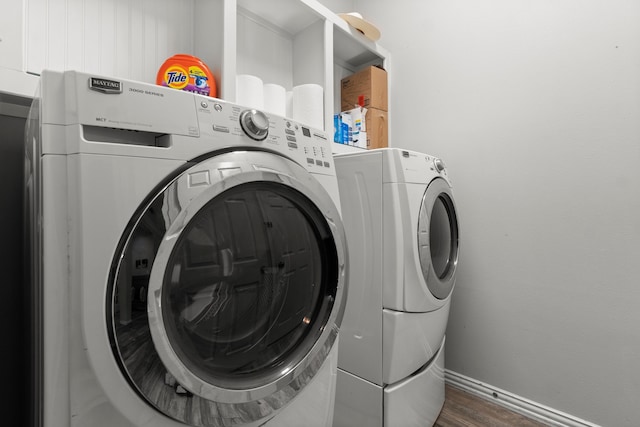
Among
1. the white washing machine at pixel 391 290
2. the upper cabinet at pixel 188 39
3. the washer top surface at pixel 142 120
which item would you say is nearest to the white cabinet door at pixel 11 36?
the upper cabinet at pixel 188 39

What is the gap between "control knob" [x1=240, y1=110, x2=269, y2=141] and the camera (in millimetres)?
670

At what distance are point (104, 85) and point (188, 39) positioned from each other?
102 cm

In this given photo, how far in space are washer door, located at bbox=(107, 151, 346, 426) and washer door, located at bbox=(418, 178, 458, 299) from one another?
501 mm

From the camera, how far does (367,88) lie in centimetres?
184

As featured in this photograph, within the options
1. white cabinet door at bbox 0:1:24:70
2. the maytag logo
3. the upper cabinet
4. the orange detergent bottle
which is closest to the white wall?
the upper cabinet

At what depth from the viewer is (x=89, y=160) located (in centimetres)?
49

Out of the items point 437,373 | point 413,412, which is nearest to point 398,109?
point 437,373

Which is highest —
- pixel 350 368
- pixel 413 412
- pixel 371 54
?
pixel 371 54

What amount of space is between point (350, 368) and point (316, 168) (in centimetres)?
88

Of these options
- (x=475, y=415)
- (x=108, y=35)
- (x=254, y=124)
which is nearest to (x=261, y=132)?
(x=254, y=124)

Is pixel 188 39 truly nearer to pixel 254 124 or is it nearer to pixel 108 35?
pixel 108 35

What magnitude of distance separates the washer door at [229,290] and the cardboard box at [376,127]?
113 centimetres

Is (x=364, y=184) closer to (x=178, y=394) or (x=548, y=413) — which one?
(x=178, y=394)

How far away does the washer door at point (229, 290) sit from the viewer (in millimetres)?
512
